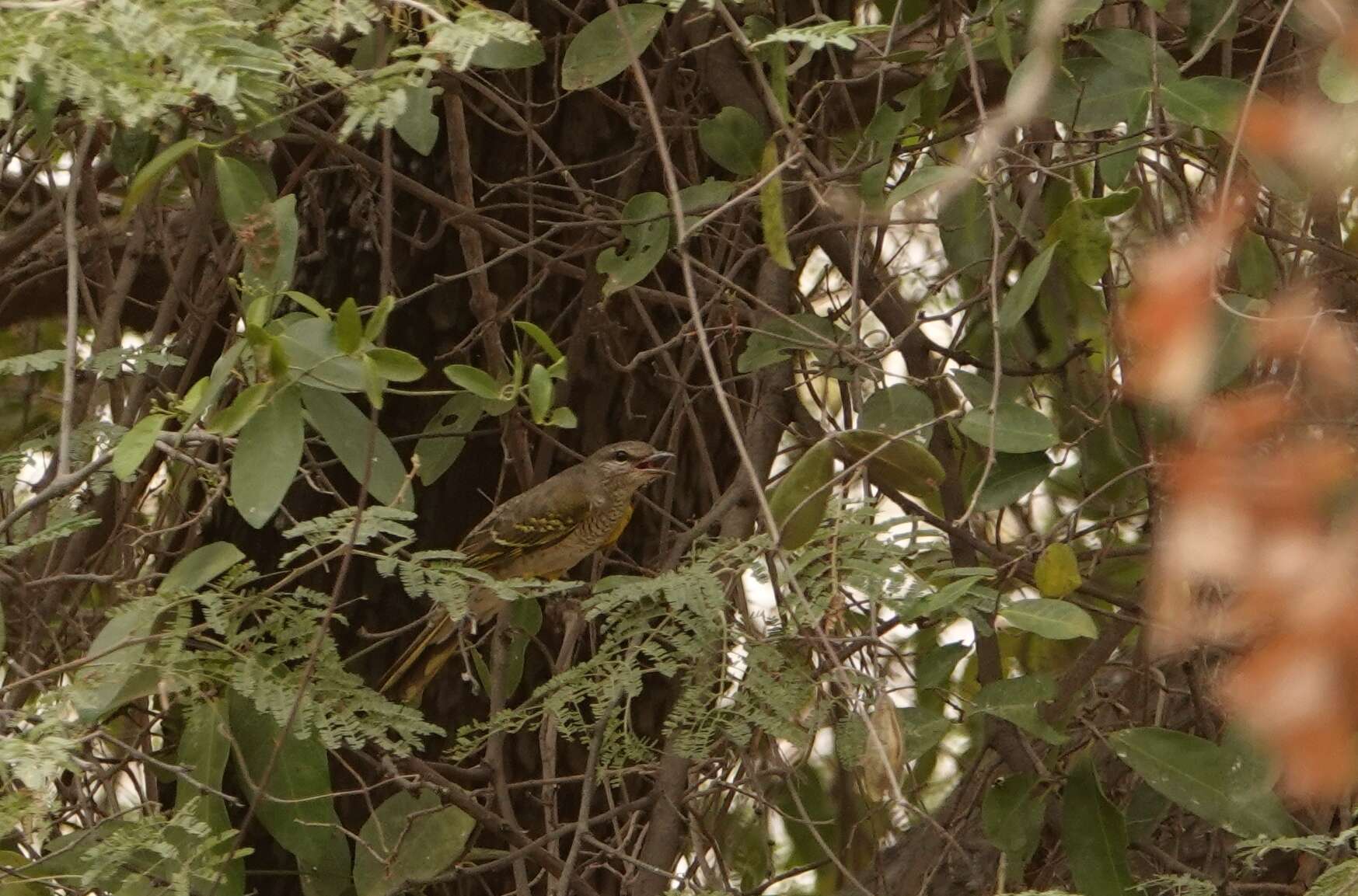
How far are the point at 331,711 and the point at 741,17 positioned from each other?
159cm

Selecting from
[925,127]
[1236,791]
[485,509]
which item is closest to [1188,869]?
[1236,791]

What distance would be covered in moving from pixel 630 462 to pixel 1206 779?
1.46m

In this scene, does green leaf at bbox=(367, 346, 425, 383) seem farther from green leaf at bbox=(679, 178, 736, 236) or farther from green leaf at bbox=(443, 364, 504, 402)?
green leaf at bbox=(679, 178, 736, 236)

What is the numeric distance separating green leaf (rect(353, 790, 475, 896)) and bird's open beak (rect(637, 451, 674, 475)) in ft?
2.97

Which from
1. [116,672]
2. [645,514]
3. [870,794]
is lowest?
[645,514]

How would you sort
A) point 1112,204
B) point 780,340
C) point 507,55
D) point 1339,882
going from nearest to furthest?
point 1339,882
point 1112,204
point 507,55
point 780,340

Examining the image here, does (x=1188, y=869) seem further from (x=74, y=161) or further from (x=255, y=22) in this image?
(x=74, y=161)

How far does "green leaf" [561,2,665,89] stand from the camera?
2.76 m

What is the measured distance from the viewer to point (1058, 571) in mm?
2564

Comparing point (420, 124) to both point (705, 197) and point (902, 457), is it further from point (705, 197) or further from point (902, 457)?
point (902, 457)

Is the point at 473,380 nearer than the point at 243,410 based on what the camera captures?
No

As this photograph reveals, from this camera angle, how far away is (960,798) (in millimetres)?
3219

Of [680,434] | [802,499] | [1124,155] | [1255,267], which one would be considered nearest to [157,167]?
[802,499]

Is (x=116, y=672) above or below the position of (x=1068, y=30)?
below
